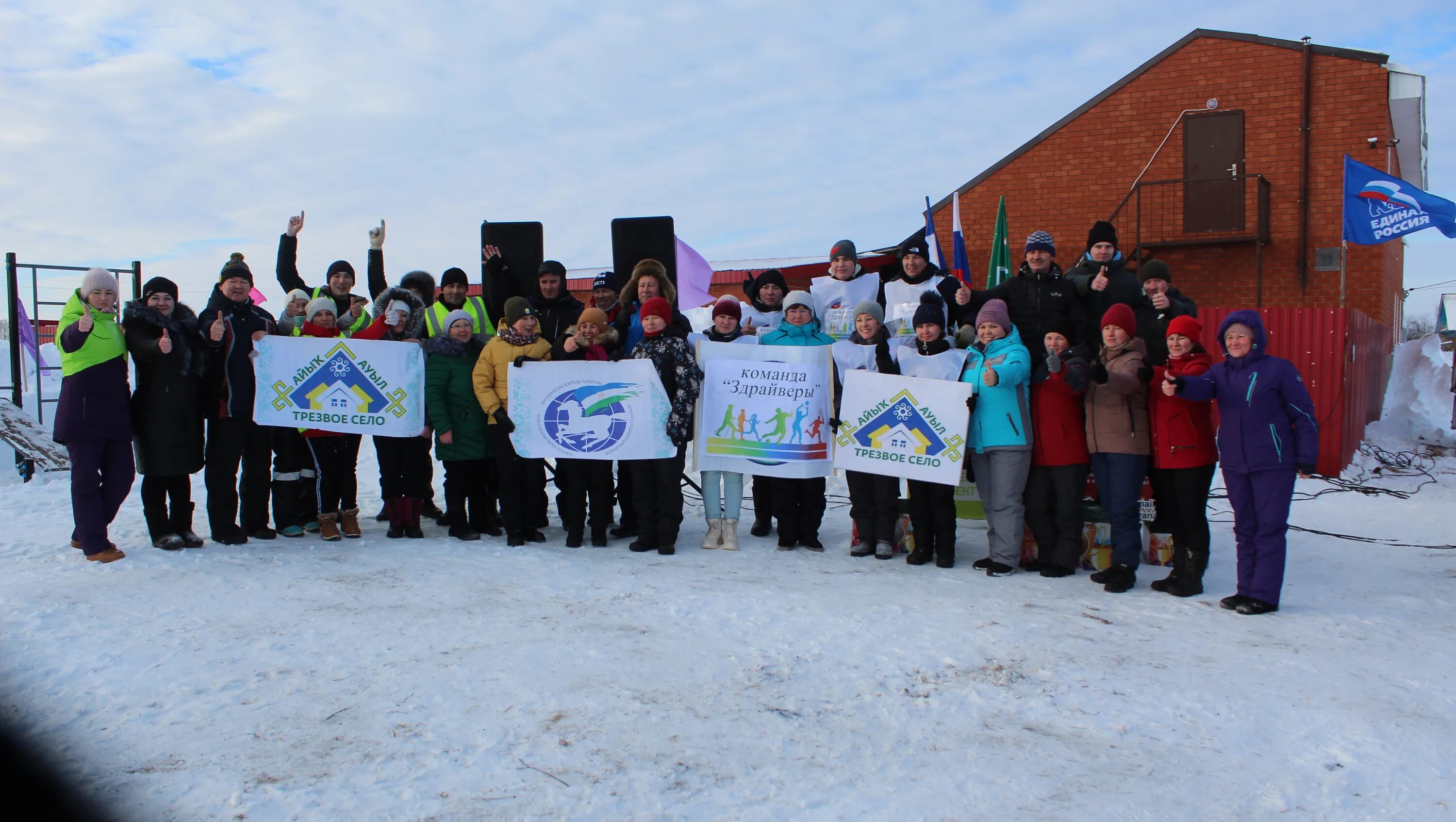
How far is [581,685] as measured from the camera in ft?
12.2

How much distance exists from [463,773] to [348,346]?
4.73 meters

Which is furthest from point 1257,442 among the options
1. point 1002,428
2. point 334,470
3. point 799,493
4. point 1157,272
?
point 334,470

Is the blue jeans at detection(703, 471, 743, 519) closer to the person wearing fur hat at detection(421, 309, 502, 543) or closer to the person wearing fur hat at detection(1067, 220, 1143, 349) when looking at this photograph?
the person wearing fur hat at detection(421, 309, 502, 543)

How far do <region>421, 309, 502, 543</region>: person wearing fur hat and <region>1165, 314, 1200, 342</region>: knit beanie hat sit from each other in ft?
15.5

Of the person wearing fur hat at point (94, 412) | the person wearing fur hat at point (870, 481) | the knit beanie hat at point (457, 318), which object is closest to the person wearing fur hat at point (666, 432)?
the person wearing fur hat at point (870, 481)

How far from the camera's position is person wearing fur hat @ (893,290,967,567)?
6.07 m

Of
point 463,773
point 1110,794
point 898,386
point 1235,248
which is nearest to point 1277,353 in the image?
point 1235,248

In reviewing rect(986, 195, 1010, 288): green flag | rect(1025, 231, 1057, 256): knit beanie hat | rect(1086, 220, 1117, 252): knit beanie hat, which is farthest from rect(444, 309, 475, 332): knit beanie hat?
rect(986, 195, 1010, 288): green flag

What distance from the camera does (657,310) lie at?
6500mm

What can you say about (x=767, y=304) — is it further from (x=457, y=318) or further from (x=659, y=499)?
(x=457, y=318)

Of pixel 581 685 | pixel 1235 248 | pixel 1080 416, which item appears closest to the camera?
pixel 581 685

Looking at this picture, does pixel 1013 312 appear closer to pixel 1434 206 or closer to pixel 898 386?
pixel 898 386

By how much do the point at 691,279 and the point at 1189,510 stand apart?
4.92 meters

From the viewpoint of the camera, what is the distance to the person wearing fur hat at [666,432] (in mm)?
6473
